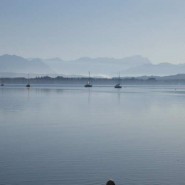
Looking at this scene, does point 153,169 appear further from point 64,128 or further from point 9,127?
point 9,127

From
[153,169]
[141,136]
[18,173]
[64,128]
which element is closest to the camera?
[18,173]

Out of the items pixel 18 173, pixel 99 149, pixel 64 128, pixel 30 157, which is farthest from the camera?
pixel 64 128

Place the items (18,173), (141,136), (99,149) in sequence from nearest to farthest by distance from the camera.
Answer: (18,173)
(99,149)
(141,136)

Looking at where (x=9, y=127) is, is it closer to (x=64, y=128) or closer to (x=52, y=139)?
(x=64, y=128)

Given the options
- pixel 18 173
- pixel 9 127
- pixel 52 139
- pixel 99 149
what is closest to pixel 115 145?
pixel 99 149

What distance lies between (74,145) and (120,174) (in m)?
6.76

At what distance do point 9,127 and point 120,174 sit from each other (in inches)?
644

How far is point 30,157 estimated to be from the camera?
18.8 meters

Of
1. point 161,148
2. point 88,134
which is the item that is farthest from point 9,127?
point 161,148

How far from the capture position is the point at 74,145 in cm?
2248

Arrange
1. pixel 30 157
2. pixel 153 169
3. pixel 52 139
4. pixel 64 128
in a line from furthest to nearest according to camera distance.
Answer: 1. pixel 64 128
2. pixel 52 139
3. pixel 30 157
4. pixel 153 169

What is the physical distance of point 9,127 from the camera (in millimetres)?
30438

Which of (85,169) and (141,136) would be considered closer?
(85,169)

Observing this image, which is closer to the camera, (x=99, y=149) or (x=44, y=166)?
(x=44, y=166)
